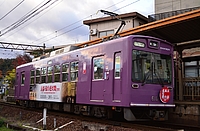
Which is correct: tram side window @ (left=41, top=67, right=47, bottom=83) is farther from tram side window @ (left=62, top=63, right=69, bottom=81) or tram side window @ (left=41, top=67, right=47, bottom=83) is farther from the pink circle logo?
the pink circle logo

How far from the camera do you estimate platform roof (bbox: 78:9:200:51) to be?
9.68 m

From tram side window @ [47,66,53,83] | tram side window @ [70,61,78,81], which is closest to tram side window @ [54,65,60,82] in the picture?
tram side window @ [47,66,53,83]

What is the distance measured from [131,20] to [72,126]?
16.1 meters

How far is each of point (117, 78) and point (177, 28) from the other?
3.95 m

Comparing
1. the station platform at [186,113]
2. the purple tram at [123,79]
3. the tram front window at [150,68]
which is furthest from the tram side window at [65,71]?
the station platform at [186,113]

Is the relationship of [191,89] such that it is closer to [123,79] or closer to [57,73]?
[123,79]

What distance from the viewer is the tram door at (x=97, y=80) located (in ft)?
29.9

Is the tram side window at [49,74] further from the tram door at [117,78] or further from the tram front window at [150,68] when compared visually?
the tram front window at [150,68]

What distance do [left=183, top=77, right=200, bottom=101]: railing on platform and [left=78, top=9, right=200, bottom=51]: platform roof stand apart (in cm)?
148

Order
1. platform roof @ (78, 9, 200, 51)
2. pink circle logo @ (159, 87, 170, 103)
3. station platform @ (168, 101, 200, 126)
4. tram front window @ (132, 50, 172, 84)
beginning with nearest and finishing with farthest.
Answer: tram front window @ (132, 50, 172, 84), pink circle logo @ (159, 87, 170, 103), platform roof @ (78, 9, 200, 51), station platform @ (168, 101, 200, 126)

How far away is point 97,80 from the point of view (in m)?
9.38

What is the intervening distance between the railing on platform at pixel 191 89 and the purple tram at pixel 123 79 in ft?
7.97

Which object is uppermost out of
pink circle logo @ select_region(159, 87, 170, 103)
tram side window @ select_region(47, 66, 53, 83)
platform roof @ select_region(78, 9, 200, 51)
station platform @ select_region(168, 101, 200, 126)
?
platform roof @ select_region(78, 9, 200, 51)

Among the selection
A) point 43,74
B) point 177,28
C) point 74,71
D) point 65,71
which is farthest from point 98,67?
point 43,74
